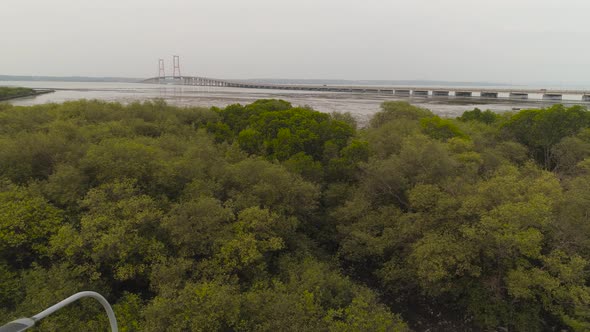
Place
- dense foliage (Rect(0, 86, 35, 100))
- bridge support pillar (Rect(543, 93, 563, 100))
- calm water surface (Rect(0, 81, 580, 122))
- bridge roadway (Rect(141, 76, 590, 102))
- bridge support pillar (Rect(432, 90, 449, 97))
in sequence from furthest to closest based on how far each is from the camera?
1. bridge support pillar (Rect(432, 90, 449, 97))
2. bridge roadway (Rect(141, 76, 590, 102))
3. bridge support pillar (Rect(543, 93, 563, 100))
4. dense foliage (Rect(0, 86, 35, 100))
5. calm water surface (Rect(0, 81, 580, 122))

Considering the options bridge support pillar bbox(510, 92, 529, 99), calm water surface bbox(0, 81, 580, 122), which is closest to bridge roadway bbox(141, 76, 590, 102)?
bridge support pillar bbox(510, 92, 529, 99)

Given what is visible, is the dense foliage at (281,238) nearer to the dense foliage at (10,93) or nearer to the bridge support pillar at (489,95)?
the dense foliage at (10,93)

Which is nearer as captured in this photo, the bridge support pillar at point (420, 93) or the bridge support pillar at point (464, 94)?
the bridge support pillar at point (464, 94)

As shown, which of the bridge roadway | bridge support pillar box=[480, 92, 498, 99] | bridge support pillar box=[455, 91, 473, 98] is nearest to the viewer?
the bridge roadway

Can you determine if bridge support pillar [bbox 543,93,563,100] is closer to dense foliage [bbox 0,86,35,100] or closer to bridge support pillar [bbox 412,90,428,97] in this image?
bridge support pillar [bbox 412,90,428,97]

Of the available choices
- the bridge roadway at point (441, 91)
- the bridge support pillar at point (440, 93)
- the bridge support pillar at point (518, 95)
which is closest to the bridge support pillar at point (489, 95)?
the bridge roadway at point (441, 91)

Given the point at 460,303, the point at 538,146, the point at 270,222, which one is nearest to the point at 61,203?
the point at 270,222

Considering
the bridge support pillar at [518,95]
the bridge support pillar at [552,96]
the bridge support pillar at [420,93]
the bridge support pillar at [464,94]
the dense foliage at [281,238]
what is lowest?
the dense foliage at [281,238]

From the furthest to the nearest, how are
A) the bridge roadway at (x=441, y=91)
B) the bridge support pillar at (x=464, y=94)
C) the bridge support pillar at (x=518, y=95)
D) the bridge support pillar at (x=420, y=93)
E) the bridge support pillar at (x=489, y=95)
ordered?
the bridge support pillar at (x=420, y=93) → the bridge support pillar at (x=464, y=94) → the bridge support pillar at (x=489, y=95) → the bridge support pillar at (x=518, y=95) → the bridge roadway at (x=441, y=91)
